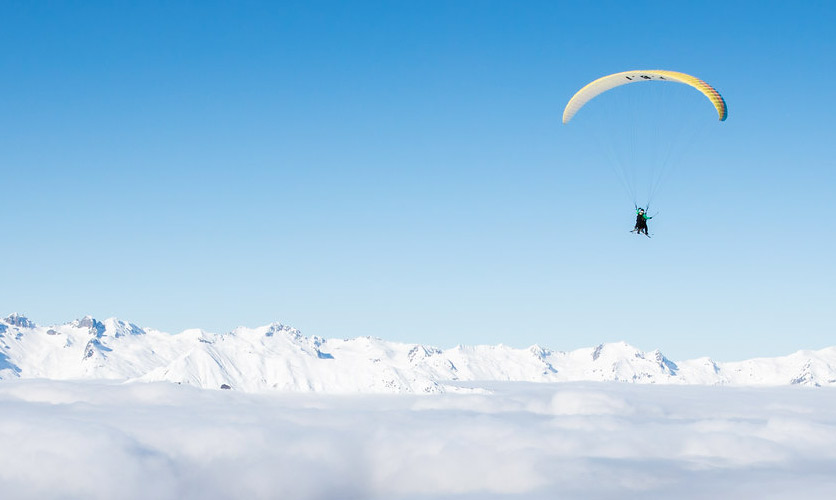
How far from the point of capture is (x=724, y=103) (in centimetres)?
7738

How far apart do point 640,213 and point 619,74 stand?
16.4 metres

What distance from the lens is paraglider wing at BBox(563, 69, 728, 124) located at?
77000mm

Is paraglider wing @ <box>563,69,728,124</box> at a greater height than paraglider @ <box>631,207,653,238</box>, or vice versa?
paraglider wing @ <box>563,69,728,124</box>

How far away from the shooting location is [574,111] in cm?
8869

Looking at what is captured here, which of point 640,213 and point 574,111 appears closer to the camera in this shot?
point 640,213

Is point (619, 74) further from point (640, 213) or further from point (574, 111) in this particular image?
point (640, 213)

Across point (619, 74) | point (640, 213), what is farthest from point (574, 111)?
point (640, 213)

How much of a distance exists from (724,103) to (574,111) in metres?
17.8

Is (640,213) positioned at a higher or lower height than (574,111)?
lower

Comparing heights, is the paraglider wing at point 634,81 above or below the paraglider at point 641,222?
above

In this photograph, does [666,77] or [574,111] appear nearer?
[666,77]

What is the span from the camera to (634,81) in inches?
3241

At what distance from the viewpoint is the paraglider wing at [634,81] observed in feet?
253

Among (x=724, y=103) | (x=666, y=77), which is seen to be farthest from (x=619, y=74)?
(x=724, y=103)
